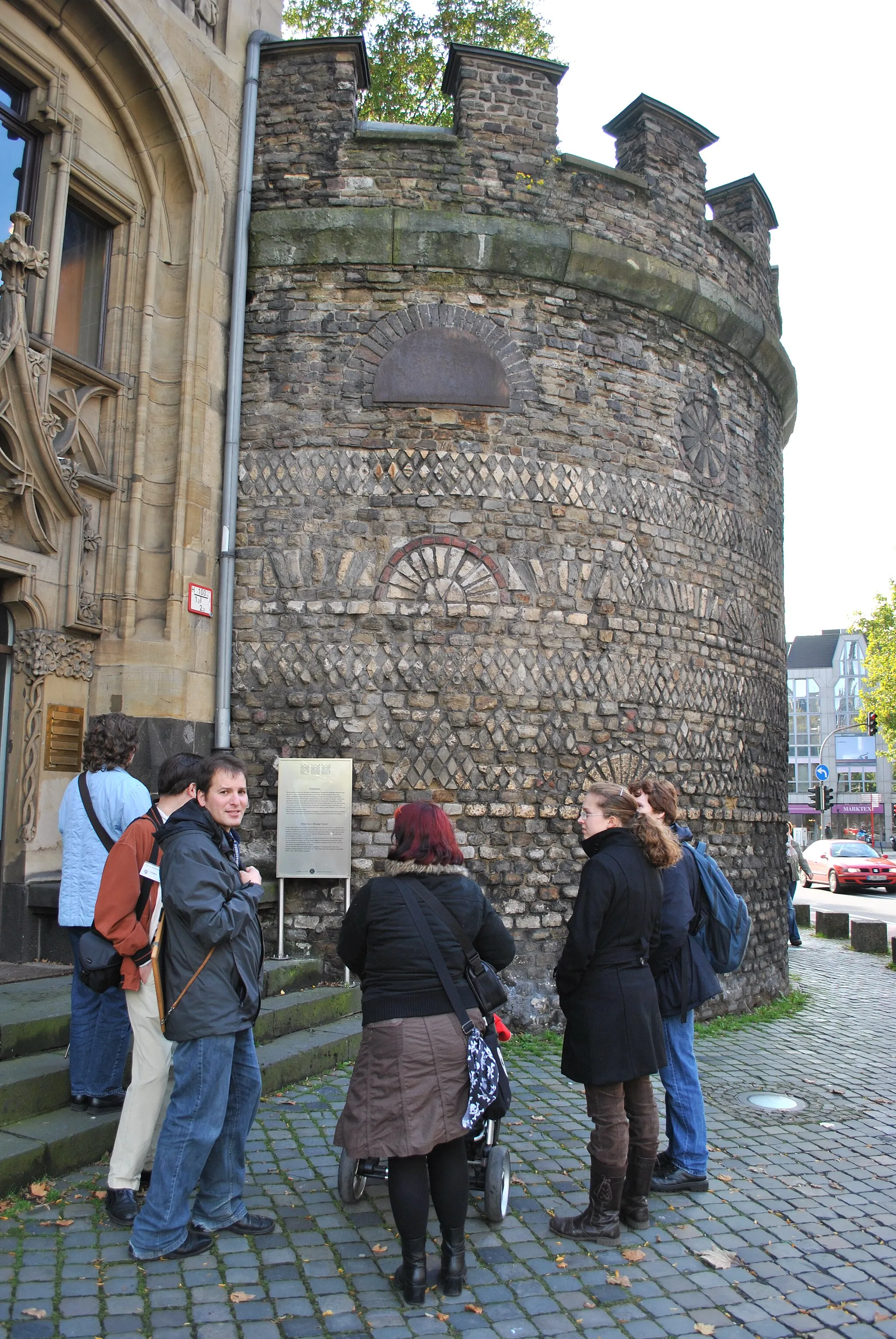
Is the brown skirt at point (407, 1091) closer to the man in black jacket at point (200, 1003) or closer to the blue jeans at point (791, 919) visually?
the man in black jacket at point (200, 1003)

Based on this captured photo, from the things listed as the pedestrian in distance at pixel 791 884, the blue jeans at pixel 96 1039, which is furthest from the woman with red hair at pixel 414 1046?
the pedestrian in distance at pixel 791 884

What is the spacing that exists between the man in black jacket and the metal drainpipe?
381 centimetres

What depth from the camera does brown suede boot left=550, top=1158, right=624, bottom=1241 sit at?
153 inches

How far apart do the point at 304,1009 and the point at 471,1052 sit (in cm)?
310

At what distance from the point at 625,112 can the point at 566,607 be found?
4822 mm

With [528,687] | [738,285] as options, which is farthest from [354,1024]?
[738,285]

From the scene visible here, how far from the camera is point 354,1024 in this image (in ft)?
21.4

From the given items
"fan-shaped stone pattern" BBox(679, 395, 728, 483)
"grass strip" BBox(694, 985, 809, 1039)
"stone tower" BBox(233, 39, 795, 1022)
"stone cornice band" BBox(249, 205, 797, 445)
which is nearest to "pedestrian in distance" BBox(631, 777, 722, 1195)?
"stone tower" BBox(233, 39, 795, 1022)

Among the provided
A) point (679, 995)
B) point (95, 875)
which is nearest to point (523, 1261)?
point (679, 995)

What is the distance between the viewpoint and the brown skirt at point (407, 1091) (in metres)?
3.34

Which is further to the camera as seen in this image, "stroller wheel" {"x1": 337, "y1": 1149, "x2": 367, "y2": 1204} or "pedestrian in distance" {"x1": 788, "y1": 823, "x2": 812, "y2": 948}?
"pedestrian in distance" {"x1": 788, "y1": 823, "x2": 812, "y2": 948}

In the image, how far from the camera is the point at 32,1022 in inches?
189

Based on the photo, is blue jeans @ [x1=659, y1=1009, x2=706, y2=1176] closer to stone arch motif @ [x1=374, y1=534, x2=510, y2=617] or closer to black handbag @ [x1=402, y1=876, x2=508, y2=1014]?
black handbag @ [x1=402, y1=876, x2=508, y2=1014]

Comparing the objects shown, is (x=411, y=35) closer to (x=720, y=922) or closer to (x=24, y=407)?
(x=24, y=407)
